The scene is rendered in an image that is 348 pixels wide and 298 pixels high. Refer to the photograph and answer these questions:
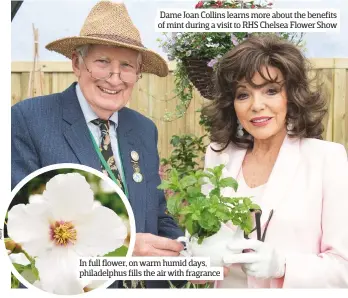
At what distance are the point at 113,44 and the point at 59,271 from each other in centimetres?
65

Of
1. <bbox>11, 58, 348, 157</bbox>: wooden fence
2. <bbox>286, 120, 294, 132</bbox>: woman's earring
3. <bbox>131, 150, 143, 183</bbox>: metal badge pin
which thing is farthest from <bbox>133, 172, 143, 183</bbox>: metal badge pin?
<bbox>286, 120, 294, 132</bbox>: woman's earring

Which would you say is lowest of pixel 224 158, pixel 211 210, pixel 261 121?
pixel 211 210

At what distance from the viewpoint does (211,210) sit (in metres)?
1.39

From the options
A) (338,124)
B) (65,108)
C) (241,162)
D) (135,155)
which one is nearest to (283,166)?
(241,162)

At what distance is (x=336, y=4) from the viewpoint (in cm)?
155

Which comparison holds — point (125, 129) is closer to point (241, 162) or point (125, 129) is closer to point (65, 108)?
point (65, 108)

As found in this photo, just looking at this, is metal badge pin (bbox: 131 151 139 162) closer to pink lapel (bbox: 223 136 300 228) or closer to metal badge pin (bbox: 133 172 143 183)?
metal badge pin (bbox: 133 172 143 183)

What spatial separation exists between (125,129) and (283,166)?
467mm

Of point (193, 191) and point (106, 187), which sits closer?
point (193, 191)

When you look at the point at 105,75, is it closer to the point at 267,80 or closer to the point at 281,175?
the point at 267,80

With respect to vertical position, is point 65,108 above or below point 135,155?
above

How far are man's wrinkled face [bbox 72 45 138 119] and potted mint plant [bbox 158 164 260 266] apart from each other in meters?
0.29

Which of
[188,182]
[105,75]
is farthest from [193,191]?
[105,75]

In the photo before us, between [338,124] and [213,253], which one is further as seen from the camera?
[338,124]
